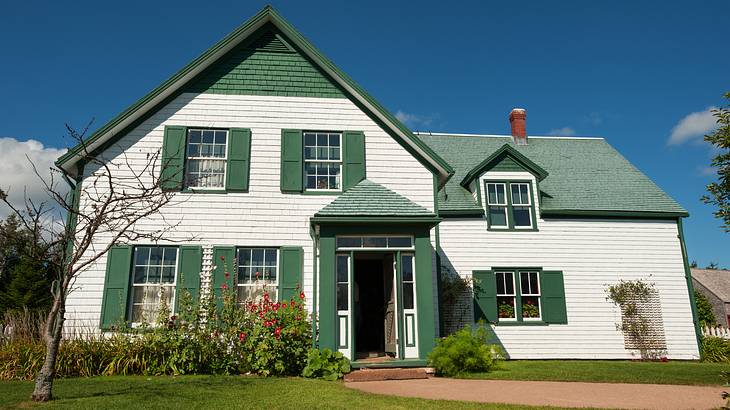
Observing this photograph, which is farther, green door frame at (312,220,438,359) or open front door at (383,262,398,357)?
open front door at (383,262,398,357)

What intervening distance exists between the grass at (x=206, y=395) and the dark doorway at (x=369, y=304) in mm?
3805

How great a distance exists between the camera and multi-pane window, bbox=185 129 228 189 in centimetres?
1243

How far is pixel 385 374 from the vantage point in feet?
32.3

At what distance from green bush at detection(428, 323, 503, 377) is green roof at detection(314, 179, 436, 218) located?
2843 mm

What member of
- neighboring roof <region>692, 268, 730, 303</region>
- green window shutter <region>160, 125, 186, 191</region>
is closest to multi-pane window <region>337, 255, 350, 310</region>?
green window shutter <region>160, 125, 186, 191</region>

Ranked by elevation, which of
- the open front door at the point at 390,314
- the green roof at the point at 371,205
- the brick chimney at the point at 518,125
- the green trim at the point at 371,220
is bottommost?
the open front door at the point at 390,314

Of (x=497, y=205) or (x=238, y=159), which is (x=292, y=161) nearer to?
(x=238, y=159)

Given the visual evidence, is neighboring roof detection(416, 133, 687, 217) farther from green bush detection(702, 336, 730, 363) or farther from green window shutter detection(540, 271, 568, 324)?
green bush detection(702, 336, 730, 363)

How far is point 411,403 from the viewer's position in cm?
729

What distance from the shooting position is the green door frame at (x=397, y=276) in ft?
34.1

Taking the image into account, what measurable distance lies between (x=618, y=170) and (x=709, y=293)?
2167cm

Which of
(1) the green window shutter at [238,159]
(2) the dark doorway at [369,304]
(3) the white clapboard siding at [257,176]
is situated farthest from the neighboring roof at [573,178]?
(1) the green window shutter at [238,159]

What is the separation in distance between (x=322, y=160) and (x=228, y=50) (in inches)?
154

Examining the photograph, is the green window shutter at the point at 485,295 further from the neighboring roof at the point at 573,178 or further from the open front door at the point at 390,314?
the open front door at the point at 390,314
